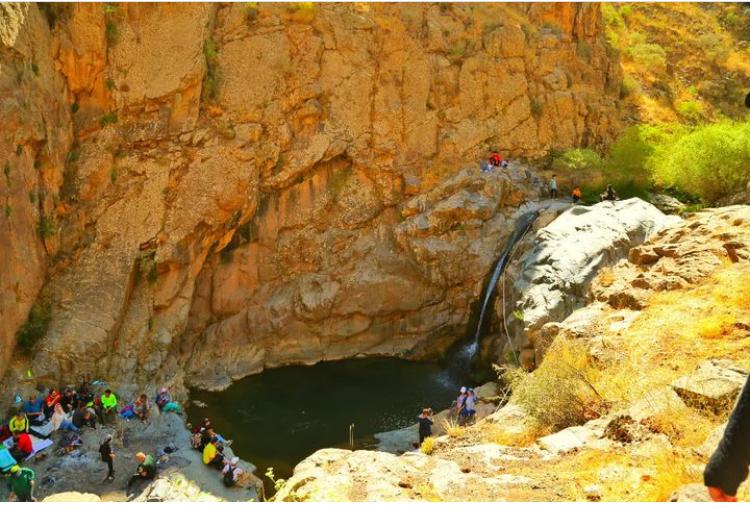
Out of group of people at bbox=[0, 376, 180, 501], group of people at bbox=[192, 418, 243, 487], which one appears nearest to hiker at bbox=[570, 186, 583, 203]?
group of people at bbox=[192, 418, 243, 487]

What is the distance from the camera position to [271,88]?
24.1 m

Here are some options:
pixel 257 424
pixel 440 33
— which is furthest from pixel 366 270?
pixel 440 33

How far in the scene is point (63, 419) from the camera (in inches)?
599

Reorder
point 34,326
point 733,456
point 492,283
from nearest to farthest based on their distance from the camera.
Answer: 1. point 733,456
2. point 34,326
3. point 492,283

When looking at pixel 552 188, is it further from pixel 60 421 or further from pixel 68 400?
pixel 60 421

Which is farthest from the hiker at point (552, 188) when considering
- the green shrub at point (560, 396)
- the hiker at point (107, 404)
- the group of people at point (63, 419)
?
the hiker at point (107, 404)

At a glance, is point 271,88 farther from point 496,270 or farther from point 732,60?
point 732,60

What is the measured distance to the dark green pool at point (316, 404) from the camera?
17406 mm

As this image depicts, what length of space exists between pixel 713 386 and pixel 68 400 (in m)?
16.2

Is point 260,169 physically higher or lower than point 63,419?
higher

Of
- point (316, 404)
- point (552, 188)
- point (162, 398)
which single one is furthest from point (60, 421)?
point (552, 188)

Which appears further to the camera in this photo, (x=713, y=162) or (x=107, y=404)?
(x=713, y=162)

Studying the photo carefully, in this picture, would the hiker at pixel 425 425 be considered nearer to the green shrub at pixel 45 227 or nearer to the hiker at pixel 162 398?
the hiker at pixel 162 398

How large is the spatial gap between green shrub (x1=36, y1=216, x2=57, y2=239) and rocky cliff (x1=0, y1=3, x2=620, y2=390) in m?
0.07
